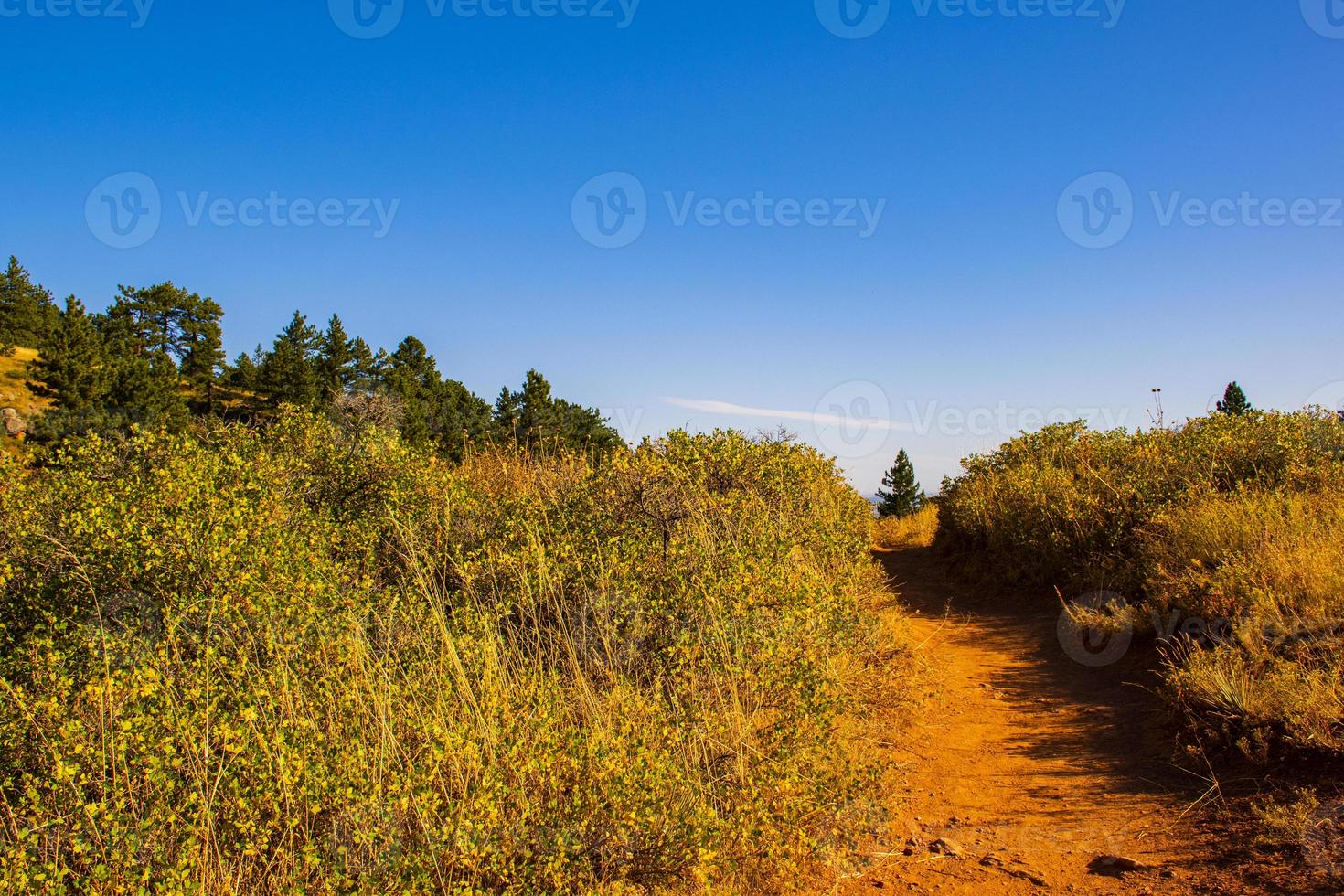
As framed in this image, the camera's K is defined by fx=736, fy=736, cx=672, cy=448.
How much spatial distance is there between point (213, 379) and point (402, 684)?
164 ft

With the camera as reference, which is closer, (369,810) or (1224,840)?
(369,810)

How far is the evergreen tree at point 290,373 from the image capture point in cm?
3706

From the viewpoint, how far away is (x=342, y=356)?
137 ft

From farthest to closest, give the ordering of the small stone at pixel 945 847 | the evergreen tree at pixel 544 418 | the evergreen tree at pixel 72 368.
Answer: the evergreen tree at pixel 72 368
the evergreen tree at pixel 544 418
the small stone at pixel 945 847

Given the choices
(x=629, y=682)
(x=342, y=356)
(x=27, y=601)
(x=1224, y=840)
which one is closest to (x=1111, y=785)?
(x=1224, y=840)

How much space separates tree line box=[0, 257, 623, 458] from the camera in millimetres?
27078

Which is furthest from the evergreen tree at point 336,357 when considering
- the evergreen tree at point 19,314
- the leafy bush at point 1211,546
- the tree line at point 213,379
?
the leafy bush at point 1211,546

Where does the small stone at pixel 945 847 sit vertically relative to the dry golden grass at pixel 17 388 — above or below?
below

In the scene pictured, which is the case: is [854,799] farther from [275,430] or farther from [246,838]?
[275,430]

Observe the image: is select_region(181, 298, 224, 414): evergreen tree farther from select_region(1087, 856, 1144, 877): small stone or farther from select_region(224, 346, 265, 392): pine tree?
select_region(1087, 856, 1144, 877): small stone

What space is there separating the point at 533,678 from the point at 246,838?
141cm

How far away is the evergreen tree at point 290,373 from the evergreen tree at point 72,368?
7103mm

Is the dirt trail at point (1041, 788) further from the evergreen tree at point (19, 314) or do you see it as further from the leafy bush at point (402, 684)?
the evergreen tree at point (19, 314)

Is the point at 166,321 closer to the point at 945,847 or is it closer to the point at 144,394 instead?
the point at 144,394
